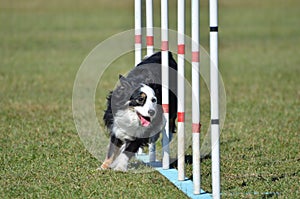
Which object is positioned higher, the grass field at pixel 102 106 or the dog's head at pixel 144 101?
the dog's head at pixel 144 101

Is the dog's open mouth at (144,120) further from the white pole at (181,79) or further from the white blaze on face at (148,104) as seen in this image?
the white pole at (181,79)

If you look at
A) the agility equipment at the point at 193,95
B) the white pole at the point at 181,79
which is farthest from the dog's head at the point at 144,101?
the white pole at the point at 181,79

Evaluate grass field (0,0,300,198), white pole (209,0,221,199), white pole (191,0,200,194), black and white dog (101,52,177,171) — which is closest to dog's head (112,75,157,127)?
black and white dog (101,52,177,171)

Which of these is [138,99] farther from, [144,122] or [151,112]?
[144,122]

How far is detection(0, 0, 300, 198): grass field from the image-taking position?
662 centimetres

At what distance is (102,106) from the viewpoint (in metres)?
11.9

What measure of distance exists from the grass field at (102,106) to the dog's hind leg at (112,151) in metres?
0.15

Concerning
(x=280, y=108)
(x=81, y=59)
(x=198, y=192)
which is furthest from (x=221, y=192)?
(x=81, y=59)

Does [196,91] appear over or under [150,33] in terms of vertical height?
under

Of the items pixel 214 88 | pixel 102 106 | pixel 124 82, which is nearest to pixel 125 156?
pixel 124 82

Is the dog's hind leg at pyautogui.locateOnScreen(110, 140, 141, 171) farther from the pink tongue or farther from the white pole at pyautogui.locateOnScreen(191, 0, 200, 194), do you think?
the white pole at pyautogui.locateOnScreen(191, 0, 200, 194)

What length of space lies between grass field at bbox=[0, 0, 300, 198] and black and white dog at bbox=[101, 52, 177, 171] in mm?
332

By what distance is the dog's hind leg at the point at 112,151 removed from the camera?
7.45 meters

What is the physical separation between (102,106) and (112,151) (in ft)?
14.1
